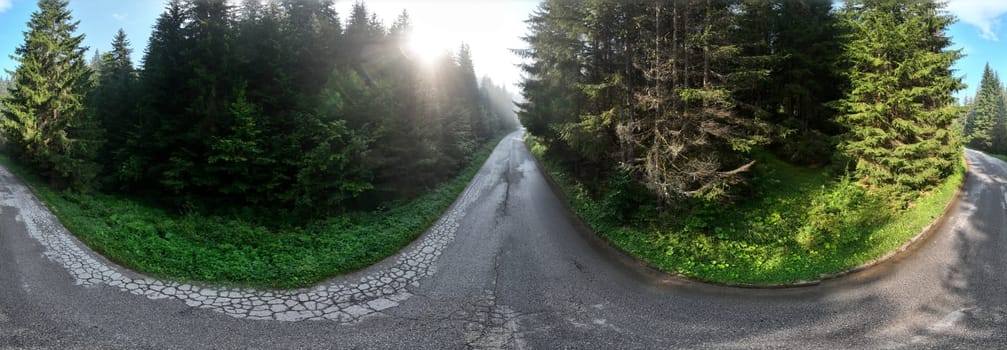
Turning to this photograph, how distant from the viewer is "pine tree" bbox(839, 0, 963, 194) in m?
14.3

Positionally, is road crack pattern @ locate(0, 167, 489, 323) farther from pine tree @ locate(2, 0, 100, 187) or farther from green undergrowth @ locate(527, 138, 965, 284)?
pine tree @ locate(2, 0, 100, 187)

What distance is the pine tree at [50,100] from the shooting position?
1673 cm

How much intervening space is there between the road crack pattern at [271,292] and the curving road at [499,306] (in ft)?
0.13

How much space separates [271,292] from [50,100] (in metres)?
19.8

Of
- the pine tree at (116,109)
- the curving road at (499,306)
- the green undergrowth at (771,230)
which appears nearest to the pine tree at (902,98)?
the green undergrowth at (771,230)

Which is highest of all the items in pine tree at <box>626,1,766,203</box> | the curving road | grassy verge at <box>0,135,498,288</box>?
pine tree at <box>626,1,766,203</box>

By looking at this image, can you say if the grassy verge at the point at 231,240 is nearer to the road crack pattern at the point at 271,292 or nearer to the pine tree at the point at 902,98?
the road crack pattern at the point at 271,292

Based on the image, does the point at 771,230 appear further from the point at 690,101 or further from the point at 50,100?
the point at 50,100

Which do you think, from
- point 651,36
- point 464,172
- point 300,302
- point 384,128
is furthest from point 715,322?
point 464,172

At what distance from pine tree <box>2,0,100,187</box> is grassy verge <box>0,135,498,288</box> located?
93.9 inches

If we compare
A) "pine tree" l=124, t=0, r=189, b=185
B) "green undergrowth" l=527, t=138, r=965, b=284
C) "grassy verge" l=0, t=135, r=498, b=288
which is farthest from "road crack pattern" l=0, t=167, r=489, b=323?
"green undergrowth" l=527, t=138, r=965, b=284

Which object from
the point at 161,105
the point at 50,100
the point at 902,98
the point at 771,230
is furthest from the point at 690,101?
the point at 50,100

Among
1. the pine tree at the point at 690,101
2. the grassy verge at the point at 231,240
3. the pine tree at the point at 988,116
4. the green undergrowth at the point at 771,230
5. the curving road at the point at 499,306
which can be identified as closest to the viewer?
the curving road at the point at 499,306

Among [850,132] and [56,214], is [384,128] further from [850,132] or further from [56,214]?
[850,132]
